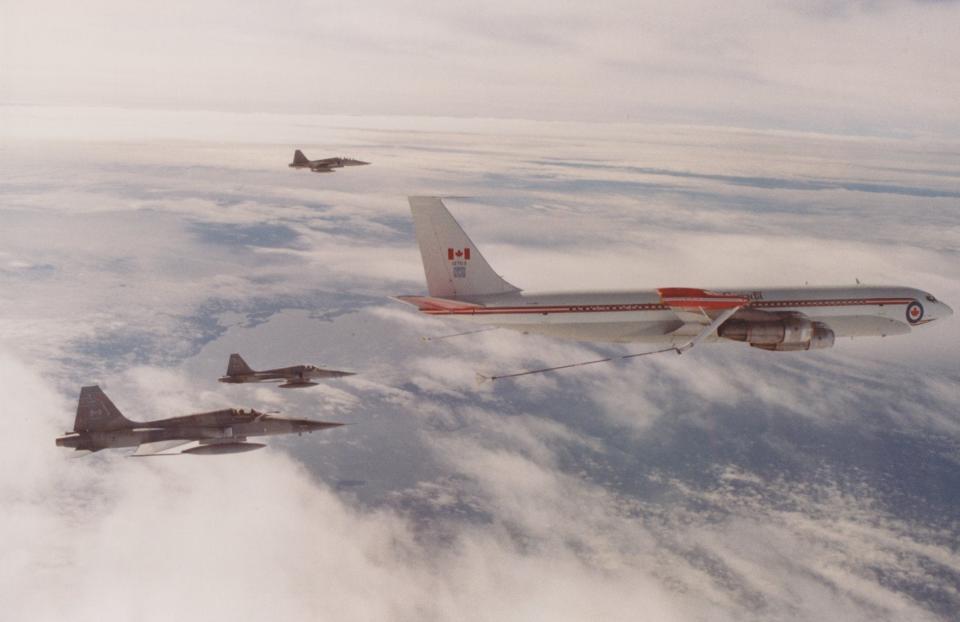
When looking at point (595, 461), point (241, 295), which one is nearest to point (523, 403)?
point (595, 461)

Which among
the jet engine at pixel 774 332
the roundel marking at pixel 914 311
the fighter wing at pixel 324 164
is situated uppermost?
the fighter wing at pixel 324 164

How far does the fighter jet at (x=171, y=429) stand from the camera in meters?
39.2

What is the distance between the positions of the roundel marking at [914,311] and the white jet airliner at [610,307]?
7.24 meters

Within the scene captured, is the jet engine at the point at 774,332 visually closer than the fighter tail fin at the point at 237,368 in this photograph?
Yes

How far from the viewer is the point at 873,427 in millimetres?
134000

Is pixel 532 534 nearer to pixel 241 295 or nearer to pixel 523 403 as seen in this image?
pixel 523 403

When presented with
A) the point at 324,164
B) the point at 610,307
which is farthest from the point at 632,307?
the point at 324,164

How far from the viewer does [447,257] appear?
38062 mm

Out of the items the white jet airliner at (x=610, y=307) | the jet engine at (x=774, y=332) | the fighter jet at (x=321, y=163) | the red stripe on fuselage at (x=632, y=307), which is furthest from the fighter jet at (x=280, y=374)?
the fighter jet at (x=321, y=163)

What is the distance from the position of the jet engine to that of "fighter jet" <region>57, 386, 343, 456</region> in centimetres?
Result: 2739

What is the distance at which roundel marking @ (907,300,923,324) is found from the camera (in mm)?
44500

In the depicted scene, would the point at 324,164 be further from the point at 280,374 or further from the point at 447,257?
the point at 447,257

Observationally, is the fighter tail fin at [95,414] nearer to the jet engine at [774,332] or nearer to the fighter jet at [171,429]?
the fighter jet at [171,429]

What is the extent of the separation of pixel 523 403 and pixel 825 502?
61680 mm
